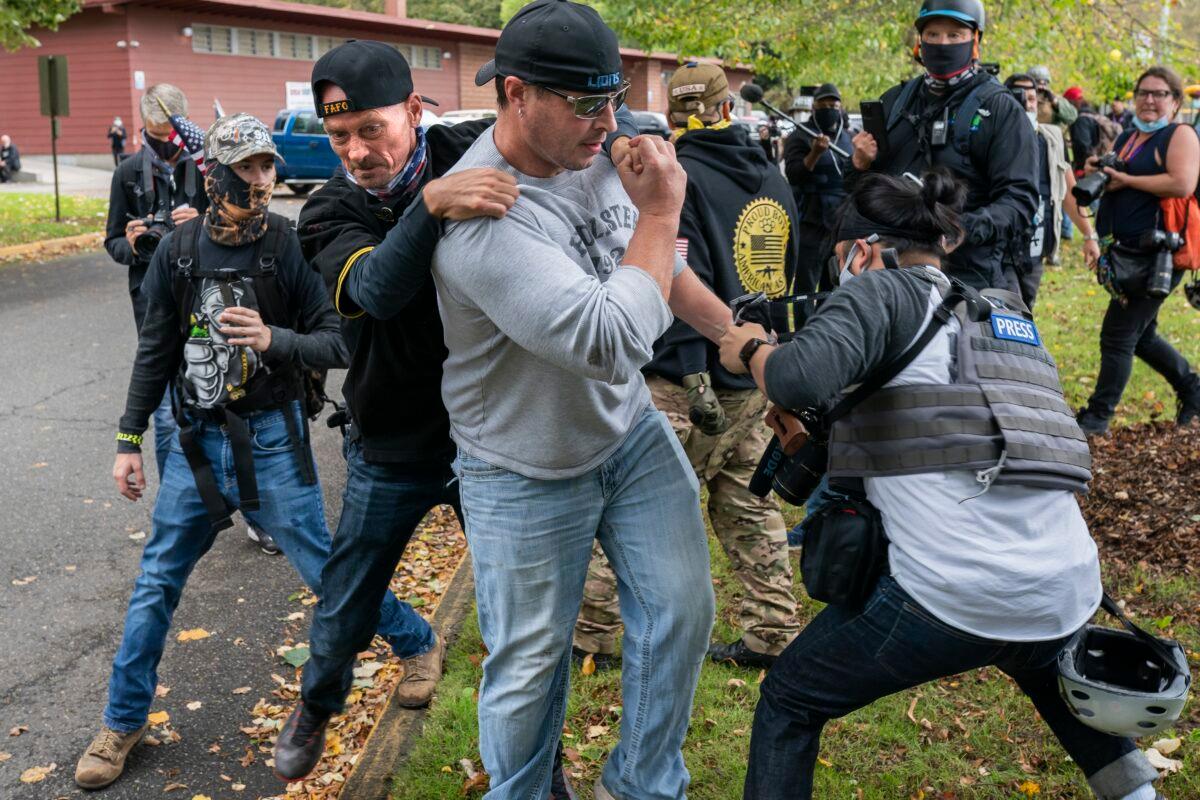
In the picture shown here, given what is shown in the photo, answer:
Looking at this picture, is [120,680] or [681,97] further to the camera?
[681,97]

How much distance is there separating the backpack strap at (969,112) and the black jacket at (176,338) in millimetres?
2676

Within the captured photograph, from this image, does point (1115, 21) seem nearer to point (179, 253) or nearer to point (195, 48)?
point (179, 253)

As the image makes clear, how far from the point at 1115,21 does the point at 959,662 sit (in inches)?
400

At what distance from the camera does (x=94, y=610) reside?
16.8 feet

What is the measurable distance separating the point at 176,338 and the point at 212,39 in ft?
105

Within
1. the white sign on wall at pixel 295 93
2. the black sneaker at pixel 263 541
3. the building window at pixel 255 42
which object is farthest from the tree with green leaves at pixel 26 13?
the building window at pixel 255 42

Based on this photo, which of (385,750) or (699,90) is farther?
(699,90)

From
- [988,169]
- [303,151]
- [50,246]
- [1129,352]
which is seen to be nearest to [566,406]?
[988,169]

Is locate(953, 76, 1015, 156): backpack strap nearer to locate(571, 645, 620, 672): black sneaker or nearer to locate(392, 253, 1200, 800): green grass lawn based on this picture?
locate(392, 253, 1200, 800): green grass lawn

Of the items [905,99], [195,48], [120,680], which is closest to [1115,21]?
[905,99]

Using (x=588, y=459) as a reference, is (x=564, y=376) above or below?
above

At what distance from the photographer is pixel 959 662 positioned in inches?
103

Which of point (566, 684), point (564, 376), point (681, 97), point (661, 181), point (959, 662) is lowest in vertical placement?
point (566, 684)

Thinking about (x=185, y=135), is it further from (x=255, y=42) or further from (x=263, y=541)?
(x=255, y=42)
